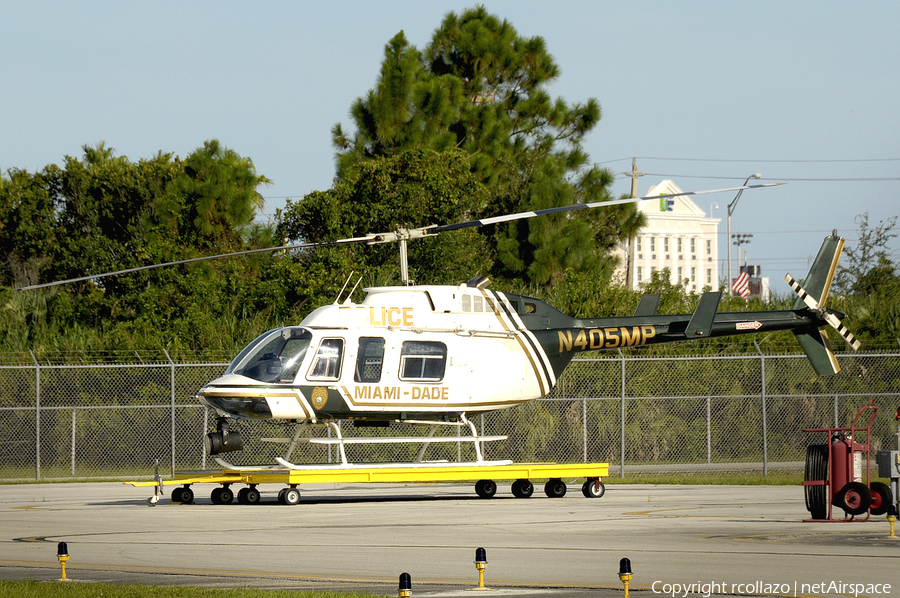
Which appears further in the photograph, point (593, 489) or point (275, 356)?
point (593, 489)

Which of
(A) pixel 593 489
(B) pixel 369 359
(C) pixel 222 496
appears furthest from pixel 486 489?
(C) pixel 222 496

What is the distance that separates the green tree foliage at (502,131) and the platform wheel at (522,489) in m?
16.8

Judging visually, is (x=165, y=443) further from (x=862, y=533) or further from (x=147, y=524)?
(x=862, y=533)

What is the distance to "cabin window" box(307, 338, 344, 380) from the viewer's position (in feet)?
57.3

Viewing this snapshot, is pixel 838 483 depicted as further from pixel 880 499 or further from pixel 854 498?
pixel 880 499

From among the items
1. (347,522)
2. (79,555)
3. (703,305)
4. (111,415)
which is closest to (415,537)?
(347,522)

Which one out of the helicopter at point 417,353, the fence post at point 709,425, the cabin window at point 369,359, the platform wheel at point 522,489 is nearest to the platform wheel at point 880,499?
the helicopter at point 417,353

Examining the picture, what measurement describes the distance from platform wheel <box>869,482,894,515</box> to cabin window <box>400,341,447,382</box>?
24.0 feet

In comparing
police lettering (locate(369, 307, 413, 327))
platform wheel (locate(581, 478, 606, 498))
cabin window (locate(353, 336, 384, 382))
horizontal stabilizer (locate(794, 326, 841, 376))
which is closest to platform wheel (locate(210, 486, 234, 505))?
cabin window (locate(353, 336, 384, 382))

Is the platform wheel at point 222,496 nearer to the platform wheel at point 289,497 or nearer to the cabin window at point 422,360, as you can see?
the platform wheel at point 289,497

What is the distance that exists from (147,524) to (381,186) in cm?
2275

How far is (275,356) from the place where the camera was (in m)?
17.3

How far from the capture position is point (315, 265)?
1310 inches

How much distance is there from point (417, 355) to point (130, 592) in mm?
9898
